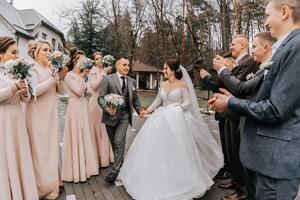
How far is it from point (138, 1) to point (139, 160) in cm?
2861

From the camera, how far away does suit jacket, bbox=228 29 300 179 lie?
189cm

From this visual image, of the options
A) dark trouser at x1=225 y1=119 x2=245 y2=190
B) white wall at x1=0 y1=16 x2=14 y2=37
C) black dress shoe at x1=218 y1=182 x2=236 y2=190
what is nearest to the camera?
dark trouser at x1=225 y1=119 x2=245 y2=190

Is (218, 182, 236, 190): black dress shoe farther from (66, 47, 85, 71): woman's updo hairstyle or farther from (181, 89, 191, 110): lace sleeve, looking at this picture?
(66, 47, 85, 71): woman's updo hairstyle

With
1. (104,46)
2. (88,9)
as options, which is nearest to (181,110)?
(104,46)

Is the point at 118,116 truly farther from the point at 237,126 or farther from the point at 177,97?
the point at 237,126

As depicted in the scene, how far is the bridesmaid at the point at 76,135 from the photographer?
5.38m

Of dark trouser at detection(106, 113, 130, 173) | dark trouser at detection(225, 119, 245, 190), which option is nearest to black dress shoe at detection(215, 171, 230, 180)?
dark trouser at detection(225, 119, 245, 190)

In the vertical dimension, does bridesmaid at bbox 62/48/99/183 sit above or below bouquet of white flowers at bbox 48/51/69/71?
below

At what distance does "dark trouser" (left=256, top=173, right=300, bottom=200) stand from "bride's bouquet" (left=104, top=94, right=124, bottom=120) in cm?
349

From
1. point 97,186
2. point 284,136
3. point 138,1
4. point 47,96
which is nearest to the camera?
point 284,136

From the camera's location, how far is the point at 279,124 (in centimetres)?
197

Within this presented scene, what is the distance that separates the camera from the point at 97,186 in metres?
5.21

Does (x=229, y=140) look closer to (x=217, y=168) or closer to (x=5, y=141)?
(x=217, y=168)

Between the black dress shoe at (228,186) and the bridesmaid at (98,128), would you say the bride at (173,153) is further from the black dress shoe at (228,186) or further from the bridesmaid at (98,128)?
the bridesmaid at (98,128)
